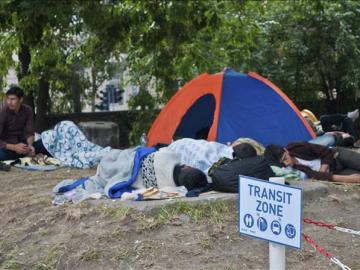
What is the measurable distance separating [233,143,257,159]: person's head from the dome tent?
173 centimetres

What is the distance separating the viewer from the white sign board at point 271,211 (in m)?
2.84

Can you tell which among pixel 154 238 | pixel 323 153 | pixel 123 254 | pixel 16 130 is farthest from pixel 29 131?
pixel 123 254

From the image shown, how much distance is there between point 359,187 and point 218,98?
110 inches

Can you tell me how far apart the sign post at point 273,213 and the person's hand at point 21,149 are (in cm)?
602

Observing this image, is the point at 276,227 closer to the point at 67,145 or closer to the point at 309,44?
the point at 67,145

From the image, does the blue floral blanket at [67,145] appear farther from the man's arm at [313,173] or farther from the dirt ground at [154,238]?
the man's arm at [313,173]

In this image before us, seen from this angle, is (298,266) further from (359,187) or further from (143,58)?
(143,58)

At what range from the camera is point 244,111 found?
8305 millimetres

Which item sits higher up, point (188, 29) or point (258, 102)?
point (188, 29)

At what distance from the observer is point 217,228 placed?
461 centimetres

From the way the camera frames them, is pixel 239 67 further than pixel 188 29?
Yes

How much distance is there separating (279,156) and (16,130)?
13.2 ft

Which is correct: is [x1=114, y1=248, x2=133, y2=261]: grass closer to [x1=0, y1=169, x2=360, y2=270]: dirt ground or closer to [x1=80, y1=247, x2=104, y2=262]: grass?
[x1=0, y1=169, x2=360, y2=270]: dirt ground

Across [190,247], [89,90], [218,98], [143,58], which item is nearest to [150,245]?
[190,247]
